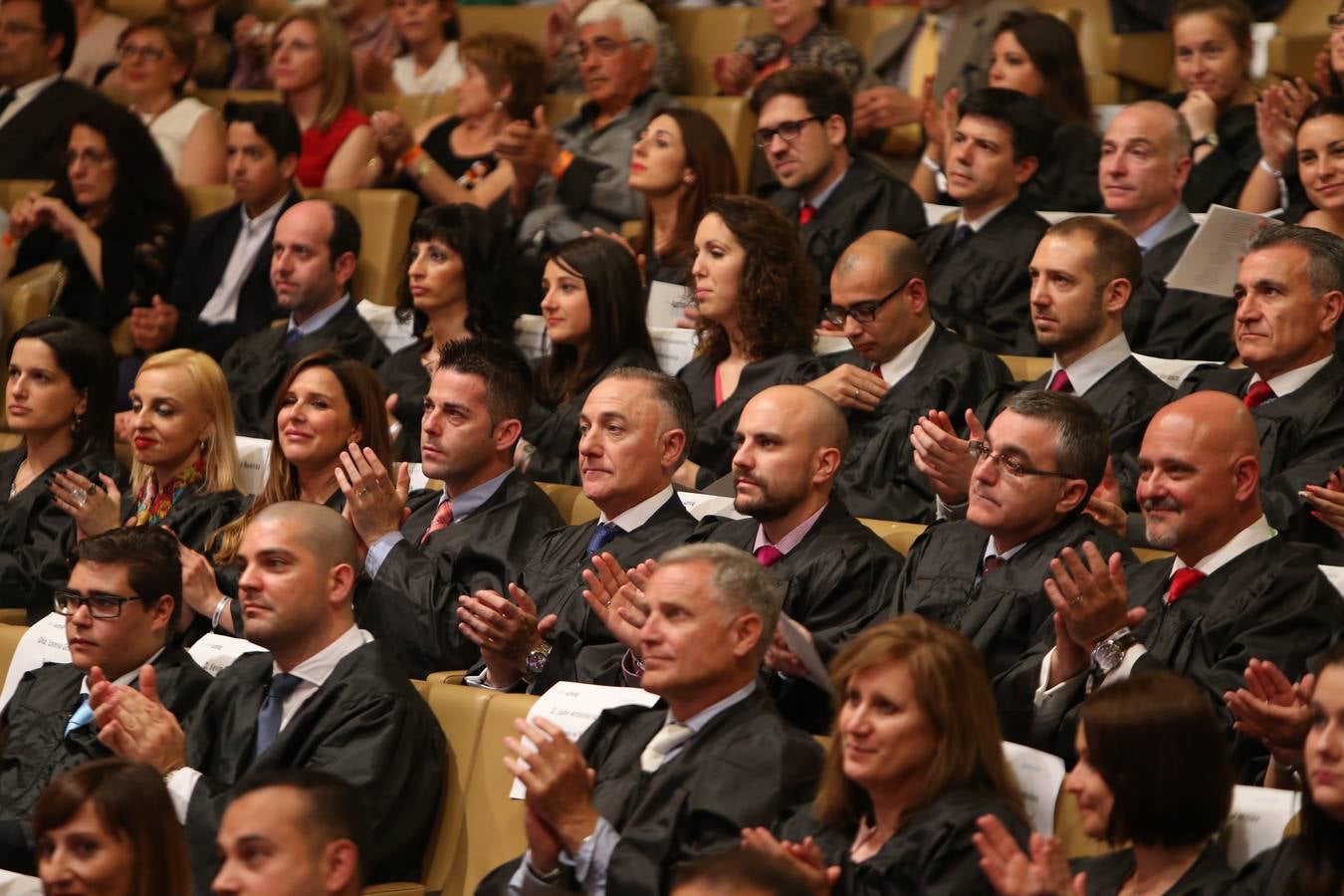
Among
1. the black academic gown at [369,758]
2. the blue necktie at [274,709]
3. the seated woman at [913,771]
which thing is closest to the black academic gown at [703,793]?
the seated woman at [913,771]

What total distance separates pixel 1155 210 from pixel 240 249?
287 centimetres

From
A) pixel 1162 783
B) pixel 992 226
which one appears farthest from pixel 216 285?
pixel 1162 783

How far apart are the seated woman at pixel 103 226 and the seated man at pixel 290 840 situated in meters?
3.75

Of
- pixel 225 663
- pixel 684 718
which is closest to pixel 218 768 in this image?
pixel 225 663

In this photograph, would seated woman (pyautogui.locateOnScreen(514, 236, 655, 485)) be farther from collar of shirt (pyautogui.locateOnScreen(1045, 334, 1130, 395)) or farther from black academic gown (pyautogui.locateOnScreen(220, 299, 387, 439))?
collar of shirt (pyautogui.locateOnScreen(1045, 334, 1130, 395))

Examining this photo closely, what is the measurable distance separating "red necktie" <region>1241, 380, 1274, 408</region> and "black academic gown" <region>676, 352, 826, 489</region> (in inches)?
44.7

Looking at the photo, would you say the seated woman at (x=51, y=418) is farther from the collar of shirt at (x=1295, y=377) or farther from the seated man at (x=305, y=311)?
the collar of shirt at (x=1295, y=377)

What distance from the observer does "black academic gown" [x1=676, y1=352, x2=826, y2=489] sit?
5.16 m

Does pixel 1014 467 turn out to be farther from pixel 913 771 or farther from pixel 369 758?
pixel 369 758

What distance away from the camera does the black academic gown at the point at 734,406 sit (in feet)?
16.9

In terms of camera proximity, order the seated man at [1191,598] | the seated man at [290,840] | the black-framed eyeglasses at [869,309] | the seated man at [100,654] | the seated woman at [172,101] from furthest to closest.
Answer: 1. the seated woman at [172,101]
2. the black-framed eyeglasses at [869,309]
3. the seated man at [100,654]
4. the seated man at [1191,598]
5. the seated man at [290,840]

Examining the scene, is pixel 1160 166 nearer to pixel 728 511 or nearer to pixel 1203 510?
pixel 728 511

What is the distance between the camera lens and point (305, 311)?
20.1ft

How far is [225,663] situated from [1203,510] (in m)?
1.99
